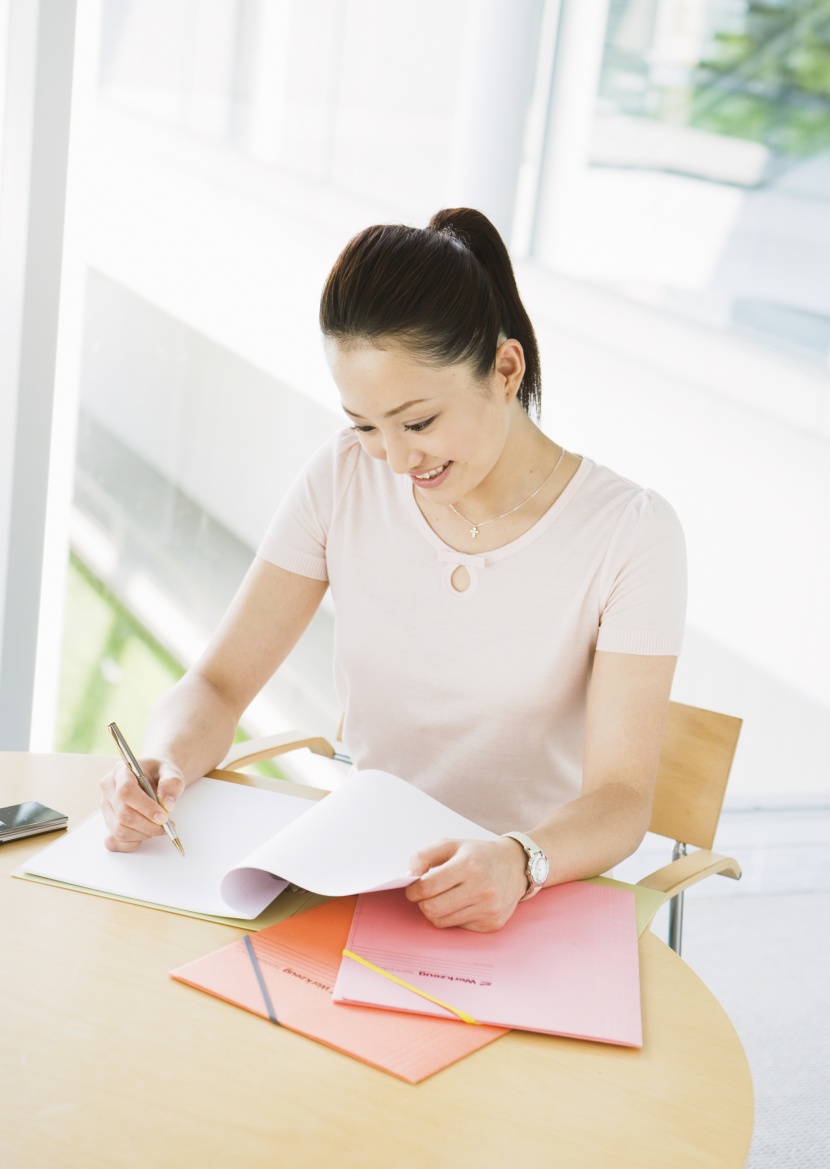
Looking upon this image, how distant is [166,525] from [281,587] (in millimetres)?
1125

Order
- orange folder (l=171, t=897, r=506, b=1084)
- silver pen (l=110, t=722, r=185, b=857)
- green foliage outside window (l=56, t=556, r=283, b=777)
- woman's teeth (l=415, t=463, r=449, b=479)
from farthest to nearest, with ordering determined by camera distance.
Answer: green foliage outside window (l=56, t=556, r=283, b=777), woman's teeth (l=415, t=463, r=449, b=479), silver pen (l=110, t=722, r=185, b=857), orange folder (l=171, t=897, r=506, b=1084)

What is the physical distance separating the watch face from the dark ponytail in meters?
0.58

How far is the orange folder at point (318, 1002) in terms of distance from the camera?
3.10ft

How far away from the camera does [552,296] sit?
2791 mm

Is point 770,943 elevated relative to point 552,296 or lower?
lower

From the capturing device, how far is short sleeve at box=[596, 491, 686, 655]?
1.47 meters

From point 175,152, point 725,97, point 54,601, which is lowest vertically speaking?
point 54,601

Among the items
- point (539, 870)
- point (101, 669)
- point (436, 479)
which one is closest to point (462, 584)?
point (436, 479)

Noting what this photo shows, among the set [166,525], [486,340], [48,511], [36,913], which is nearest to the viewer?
[36,913]

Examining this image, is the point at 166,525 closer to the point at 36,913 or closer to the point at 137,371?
the point at 137,371

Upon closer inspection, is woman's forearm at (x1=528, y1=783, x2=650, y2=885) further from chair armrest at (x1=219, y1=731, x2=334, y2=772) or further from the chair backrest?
chair armrest at (x1=219, y1=731, x2=334, y2=772)

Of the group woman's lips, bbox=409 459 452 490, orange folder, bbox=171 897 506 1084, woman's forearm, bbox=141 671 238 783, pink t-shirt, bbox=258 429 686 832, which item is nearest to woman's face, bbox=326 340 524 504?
woman's lips, bbox=409 459 452 490

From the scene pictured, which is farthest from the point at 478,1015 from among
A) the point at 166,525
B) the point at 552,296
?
the point at 552,296

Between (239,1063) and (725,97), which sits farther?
(725,97)
